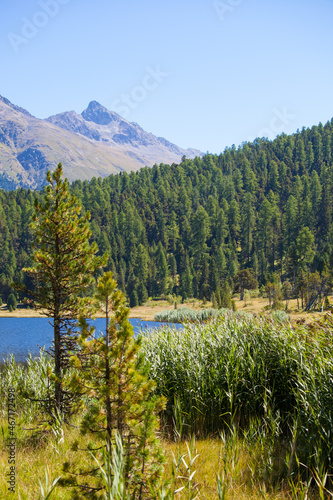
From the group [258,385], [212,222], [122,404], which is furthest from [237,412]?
[212,222]

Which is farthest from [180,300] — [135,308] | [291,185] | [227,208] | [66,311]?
[66,311]

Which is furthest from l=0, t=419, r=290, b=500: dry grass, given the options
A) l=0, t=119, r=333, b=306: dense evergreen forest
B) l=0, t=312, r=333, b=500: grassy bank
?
l=0, t=119, r=333, b=306: dense evergreen forest

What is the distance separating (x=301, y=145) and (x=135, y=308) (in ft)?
391

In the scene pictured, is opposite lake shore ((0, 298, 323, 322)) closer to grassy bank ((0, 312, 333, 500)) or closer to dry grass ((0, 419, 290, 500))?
grassy bank ((0, 312, 333, 500))

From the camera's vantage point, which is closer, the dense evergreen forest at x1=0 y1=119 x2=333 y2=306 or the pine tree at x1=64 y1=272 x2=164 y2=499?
the pine tree at x1=64 y1=272 x2=164 y2=499

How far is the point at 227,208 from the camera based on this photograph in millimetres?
143875

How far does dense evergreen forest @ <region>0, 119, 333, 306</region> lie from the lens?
111625 mm

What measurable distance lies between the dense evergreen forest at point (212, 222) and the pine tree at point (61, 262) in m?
74.5

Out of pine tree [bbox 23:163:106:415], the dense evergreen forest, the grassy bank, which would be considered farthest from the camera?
the dense evergreen forest

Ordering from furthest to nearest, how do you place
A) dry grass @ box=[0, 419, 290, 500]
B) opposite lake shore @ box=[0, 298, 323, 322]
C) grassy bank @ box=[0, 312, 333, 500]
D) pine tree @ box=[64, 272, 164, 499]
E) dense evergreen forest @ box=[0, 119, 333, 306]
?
dense evergreen forest @ box=[0, 119, 333, 306]
opposite lake shore @ box=[0, 298, 323, 322]
grassy bank @ box=[0, 312, 333, 500]
dry grass @ box=[0, 419, 290, 500]
pine tree @ box=[64, 272, 164, 499]

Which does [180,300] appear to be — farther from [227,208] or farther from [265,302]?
[227,208]

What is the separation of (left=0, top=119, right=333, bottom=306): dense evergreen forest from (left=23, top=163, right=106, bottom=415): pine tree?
7446 centimetres

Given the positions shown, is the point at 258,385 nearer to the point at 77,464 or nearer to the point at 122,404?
the point at 77,464

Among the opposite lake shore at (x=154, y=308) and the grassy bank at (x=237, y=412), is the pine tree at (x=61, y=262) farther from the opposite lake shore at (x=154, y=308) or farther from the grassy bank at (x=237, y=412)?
the opposite lake shore at (x=154, y=308)
